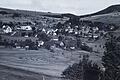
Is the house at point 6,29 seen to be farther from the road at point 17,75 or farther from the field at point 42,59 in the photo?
the road at point 17,75

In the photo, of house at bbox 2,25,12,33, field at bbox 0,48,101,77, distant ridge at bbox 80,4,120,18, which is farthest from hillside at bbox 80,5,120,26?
house at bbox 2,25,12,33

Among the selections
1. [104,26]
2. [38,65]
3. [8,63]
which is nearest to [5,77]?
[8,63]

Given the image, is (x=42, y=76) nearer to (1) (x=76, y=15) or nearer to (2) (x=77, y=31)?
(2) (x=77, y=31)

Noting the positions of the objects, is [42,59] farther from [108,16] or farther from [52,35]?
[108,16]

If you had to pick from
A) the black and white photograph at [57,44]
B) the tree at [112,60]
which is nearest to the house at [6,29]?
the black and white photograph at [57,44]

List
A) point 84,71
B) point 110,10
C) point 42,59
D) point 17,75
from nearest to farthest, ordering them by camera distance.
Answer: point 17,75 → point 42,59 → point 84,71 → point 110,10

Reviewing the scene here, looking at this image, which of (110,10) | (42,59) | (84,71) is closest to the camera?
(42,59)

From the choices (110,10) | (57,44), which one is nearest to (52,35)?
(57,44)
